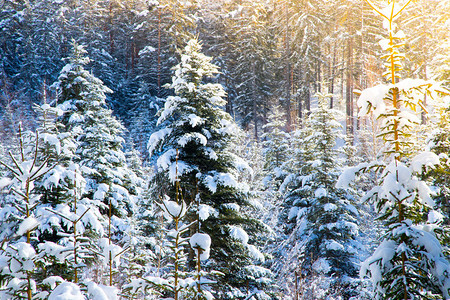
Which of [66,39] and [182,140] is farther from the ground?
[66,39]

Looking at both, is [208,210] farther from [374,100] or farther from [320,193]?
[320,193]

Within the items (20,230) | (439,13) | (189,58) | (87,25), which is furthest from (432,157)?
(87,25)

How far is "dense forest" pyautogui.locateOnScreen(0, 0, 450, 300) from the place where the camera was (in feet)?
14.1

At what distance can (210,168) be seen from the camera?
1142 cm

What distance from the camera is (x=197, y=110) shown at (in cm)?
1143

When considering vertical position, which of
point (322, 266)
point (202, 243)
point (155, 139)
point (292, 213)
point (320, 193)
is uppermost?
point (155, 139)

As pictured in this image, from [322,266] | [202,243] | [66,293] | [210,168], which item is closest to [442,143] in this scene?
[322,266]

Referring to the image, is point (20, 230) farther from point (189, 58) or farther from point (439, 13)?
point (439, 13)

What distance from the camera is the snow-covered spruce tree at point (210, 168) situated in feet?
34.6

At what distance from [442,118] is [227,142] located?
7.51 m

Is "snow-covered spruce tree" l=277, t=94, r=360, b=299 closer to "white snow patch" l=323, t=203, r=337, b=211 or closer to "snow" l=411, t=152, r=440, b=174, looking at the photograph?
"white snow patch" l=323, t=203, r=337, b=211

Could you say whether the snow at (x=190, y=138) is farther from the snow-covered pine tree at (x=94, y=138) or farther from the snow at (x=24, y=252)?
the snow at (x=24, y=252)

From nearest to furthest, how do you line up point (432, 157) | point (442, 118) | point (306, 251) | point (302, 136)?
point (432, 157)
point (442, 118)
point (306, 251)
point (302, 136)

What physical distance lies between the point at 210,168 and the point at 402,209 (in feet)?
24.6
